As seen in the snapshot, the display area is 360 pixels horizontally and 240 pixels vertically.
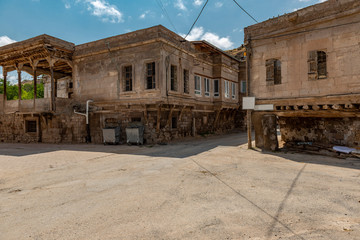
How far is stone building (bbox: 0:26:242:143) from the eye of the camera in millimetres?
15203

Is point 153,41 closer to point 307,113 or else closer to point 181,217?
point 307,113

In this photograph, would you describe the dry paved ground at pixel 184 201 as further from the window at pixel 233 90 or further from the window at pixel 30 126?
the window at pixel 233 90

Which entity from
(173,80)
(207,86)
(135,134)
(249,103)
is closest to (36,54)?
(135,134)

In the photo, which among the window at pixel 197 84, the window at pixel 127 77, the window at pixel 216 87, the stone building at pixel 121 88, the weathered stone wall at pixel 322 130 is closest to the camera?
the weathered stone wall at pixel 322 130

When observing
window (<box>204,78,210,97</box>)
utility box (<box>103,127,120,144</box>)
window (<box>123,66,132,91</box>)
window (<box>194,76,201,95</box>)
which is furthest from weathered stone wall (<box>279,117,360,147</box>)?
utility box (<box>103,127,120,144</box>)

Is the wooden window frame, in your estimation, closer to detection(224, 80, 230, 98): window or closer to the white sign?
the white sign

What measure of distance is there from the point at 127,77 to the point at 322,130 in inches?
509

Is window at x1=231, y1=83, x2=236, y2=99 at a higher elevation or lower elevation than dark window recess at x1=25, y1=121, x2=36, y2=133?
higher

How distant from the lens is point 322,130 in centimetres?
1130

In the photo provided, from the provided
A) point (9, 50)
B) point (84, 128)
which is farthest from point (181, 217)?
point (9, 50)

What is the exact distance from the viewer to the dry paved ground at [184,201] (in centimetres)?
374

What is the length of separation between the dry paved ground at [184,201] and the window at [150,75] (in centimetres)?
767

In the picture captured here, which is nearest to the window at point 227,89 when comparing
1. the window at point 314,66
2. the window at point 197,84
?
the window at point 197,84

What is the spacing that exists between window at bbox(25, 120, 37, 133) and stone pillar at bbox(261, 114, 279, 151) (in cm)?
1838
